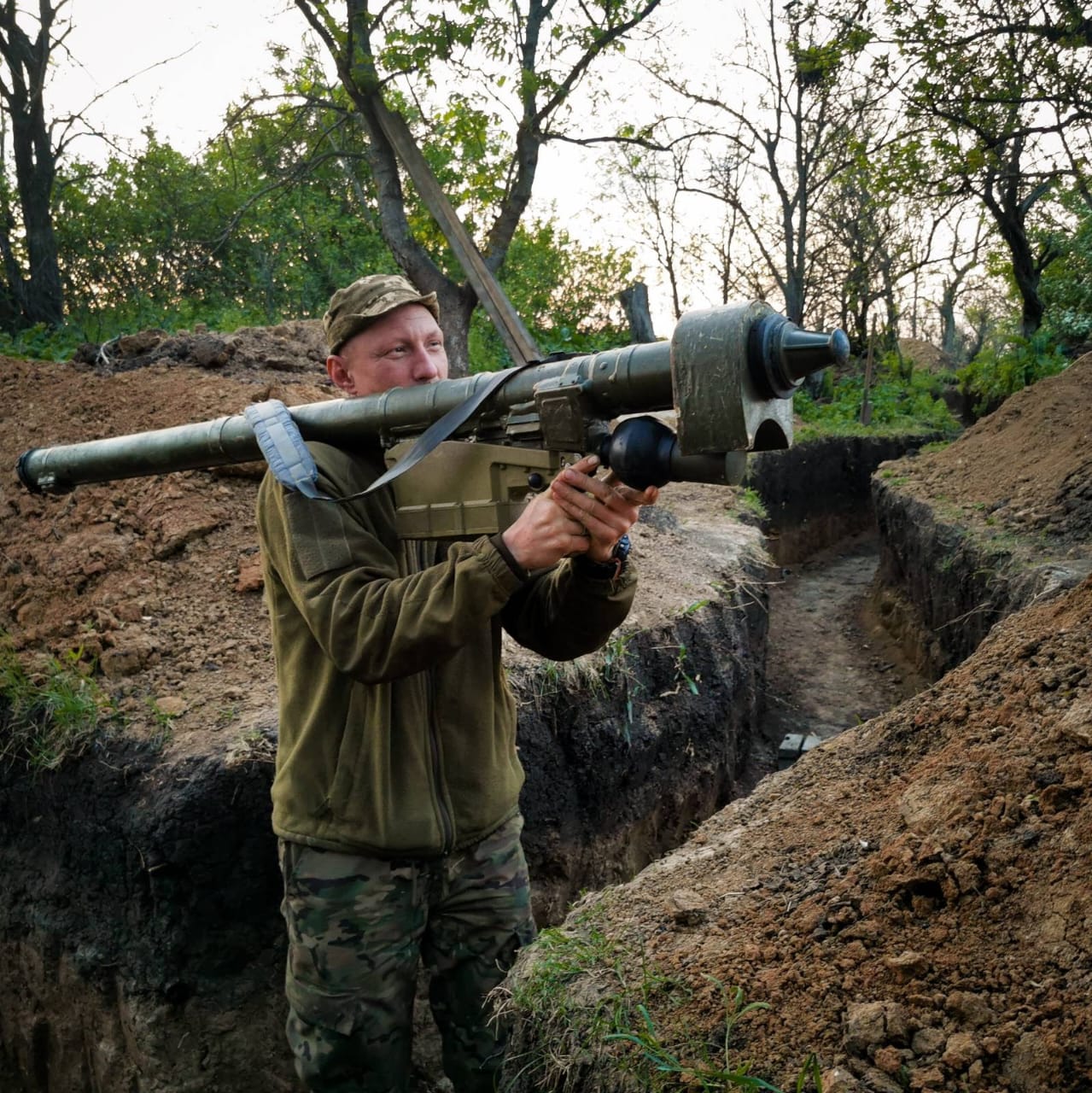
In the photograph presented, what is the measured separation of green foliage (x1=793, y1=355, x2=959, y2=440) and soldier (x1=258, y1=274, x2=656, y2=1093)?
41.8 ft

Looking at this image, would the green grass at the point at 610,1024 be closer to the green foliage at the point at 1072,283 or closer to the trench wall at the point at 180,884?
the trench wall at the point at 180,884

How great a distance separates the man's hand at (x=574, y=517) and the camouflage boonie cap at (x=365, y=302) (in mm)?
747

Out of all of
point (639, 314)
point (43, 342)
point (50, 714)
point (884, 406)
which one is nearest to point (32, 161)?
point (43, 342)

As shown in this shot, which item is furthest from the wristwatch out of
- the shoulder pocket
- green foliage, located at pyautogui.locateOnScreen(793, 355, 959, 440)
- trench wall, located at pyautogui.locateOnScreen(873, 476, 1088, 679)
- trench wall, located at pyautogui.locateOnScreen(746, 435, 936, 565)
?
green foliage, located at pyautogui.locateOnScreen(793, 355, 959, 440)

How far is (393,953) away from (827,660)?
292 inches

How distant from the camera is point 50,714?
14.1 ft

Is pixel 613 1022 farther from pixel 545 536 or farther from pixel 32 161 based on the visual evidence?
pixel 32 161

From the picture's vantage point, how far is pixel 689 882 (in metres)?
2.64

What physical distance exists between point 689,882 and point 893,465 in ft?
30.8

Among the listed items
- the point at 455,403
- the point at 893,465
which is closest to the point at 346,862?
the point at 455,403

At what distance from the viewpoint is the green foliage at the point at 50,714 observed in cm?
417

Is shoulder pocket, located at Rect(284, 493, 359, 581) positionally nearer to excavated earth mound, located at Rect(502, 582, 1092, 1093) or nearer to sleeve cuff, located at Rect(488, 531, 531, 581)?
sleeve cuff, located at Rect(488, 531, 531, 581)

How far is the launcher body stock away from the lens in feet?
6.10

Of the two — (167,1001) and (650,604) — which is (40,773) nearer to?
(167,1001)
